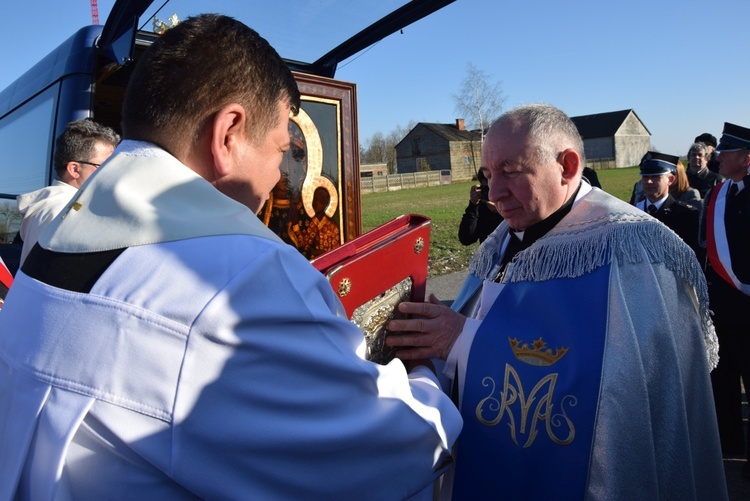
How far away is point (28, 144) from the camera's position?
3691mm

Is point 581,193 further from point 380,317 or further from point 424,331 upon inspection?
point 380,317

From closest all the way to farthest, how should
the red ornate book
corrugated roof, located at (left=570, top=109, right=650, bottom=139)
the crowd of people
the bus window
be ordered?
the crowd of people, the red ornate book, the bus window, corrugated roof, located at (left=570, top=109, right=650, bottom=139)

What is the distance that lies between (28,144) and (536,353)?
3.58m

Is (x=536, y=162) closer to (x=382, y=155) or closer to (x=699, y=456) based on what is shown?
(x=699, y=456)

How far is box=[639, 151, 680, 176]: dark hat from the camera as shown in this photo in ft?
16.2

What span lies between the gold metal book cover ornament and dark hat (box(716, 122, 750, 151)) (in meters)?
3.33

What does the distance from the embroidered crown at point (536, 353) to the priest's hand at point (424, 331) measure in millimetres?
222

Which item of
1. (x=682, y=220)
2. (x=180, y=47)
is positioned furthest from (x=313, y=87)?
(x=682, y=220)

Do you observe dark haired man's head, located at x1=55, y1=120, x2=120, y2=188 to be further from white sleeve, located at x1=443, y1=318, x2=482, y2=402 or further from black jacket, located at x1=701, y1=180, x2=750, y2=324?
black jacket, located at x1=701, y1=180, x2=750, y2=324

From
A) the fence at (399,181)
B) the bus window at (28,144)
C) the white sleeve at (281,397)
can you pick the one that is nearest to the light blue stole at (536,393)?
the white sleeve at (281,397)

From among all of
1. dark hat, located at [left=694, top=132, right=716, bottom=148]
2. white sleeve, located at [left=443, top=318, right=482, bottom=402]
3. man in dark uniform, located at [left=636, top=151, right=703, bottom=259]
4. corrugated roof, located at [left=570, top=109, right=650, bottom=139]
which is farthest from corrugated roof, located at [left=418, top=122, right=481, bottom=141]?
white sleeve, located at [left=443, top=318, right=482, bottom=402]

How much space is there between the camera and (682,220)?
475 centimetres

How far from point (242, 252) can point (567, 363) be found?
52.8 inches

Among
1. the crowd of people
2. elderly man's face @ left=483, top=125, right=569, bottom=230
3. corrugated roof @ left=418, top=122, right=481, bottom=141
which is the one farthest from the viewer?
corrugated roof @ left=418, top=122, right=481, bottom=141
